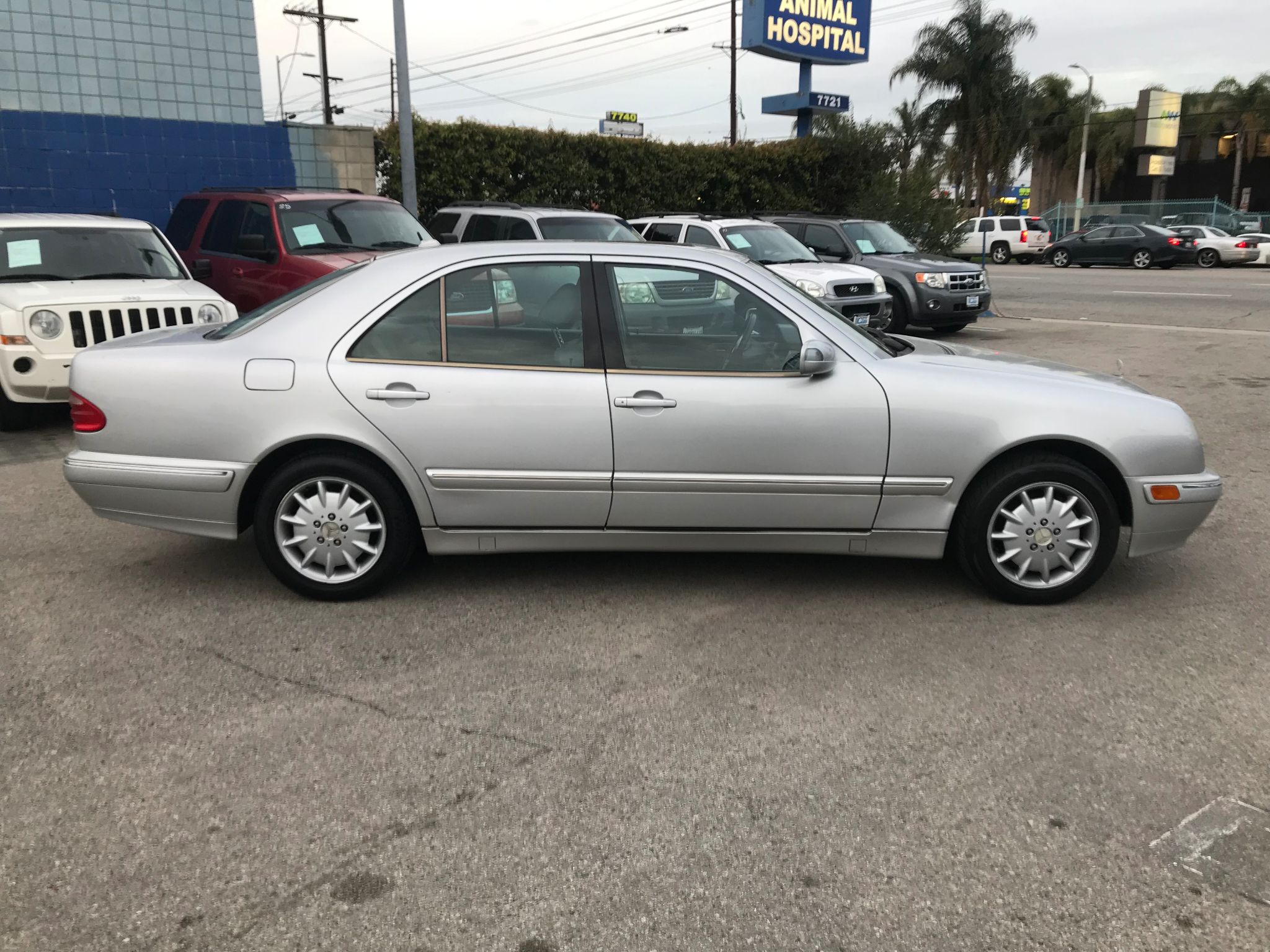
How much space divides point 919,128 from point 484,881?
142ft

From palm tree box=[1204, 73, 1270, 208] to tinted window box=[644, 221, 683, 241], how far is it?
49.3 meters

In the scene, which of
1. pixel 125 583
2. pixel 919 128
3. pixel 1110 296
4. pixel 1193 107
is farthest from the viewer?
pixel 1193 107

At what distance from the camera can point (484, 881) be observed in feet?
9.07

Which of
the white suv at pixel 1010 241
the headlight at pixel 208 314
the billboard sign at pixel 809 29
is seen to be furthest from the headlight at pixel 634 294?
the white suv at pixel 1010 241

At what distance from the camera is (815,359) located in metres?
4.34

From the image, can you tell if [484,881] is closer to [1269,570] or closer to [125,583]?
[125,583]

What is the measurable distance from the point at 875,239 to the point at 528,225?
5.92m

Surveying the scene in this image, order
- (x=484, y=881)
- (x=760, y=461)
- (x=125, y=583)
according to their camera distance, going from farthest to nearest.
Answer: (x=125, y=583), (x=760, y=461), (x=484, y=881)

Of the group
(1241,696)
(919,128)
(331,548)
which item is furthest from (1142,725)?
(919,128)

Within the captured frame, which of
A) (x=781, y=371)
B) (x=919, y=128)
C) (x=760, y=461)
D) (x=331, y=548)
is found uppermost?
(x=919, y=128)

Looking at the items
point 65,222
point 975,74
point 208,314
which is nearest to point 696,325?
point 208,314

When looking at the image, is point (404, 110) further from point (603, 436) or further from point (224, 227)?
point (603, 436)

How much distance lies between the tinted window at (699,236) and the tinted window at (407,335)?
28.2 ft

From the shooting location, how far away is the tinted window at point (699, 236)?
504 inches
